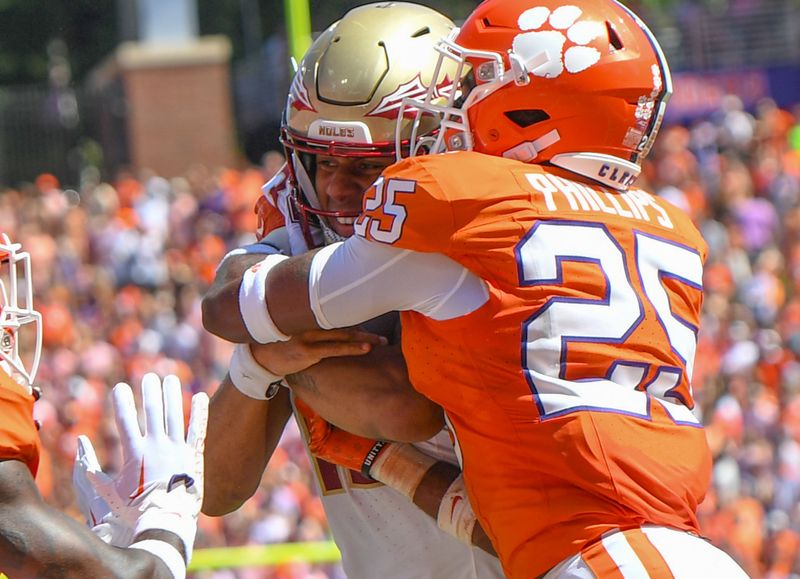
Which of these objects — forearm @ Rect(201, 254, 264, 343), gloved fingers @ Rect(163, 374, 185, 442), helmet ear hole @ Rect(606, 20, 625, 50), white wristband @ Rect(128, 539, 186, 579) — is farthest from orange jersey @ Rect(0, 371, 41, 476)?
Answer: helmet ear hole @ Rect(606, 20, 625, 50)

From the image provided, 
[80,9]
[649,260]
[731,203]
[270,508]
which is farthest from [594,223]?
[80,9]

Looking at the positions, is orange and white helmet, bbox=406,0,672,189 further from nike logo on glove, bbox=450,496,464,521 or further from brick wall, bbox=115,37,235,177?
brick wall, bbox=115,37,235,177

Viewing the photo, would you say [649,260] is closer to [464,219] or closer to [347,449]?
[464,219]

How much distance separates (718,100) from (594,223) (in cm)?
1349

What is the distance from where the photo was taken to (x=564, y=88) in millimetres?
2613

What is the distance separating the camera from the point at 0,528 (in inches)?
88.3

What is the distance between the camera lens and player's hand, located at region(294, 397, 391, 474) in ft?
9.87

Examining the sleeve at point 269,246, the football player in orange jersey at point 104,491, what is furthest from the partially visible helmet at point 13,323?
the sleeve at point 269,246

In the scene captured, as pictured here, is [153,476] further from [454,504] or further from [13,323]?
[454,504]

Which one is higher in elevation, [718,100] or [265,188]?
[265,188]

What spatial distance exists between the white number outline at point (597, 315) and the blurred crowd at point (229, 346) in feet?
14.4

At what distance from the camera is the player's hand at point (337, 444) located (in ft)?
9.87

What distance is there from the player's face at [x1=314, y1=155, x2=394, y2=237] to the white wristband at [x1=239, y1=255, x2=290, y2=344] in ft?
1.01

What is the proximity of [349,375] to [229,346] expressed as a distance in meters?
6.43
